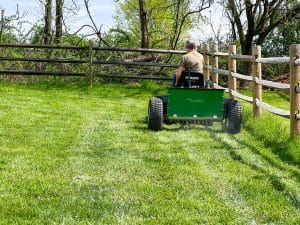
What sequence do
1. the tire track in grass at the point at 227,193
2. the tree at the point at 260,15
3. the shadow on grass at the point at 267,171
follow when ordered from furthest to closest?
the tree at the point at 260,15, the shadow on grass at the point at 267,171, the tire track in grass at the point at 227,193

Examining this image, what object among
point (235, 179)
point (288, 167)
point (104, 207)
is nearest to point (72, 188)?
point (104, 207)

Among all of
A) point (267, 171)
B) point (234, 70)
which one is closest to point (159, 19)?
point (234, 70)

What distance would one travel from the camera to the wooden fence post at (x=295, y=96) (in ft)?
25.8

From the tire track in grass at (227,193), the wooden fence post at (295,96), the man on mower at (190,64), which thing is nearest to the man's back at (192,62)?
the man on mower at (190,64)

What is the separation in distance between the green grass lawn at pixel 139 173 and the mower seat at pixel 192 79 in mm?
715

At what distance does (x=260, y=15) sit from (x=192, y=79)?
9.58m

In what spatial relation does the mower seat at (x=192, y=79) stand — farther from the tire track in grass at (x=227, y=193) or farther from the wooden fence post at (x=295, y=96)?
the tire track in grass at (x=227, y=193)

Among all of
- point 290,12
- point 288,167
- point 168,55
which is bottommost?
point 288,167

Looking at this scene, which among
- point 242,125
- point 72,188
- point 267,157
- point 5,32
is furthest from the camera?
point 5,32

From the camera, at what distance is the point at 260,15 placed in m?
18.5

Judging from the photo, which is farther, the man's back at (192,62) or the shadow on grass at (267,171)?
the man's back at (192,62)

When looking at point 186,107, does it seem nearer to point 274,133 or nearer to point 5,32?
point 274,133

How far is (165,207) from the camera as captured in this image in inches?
192

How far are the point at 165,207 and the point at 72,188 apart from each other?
106 centimetres
